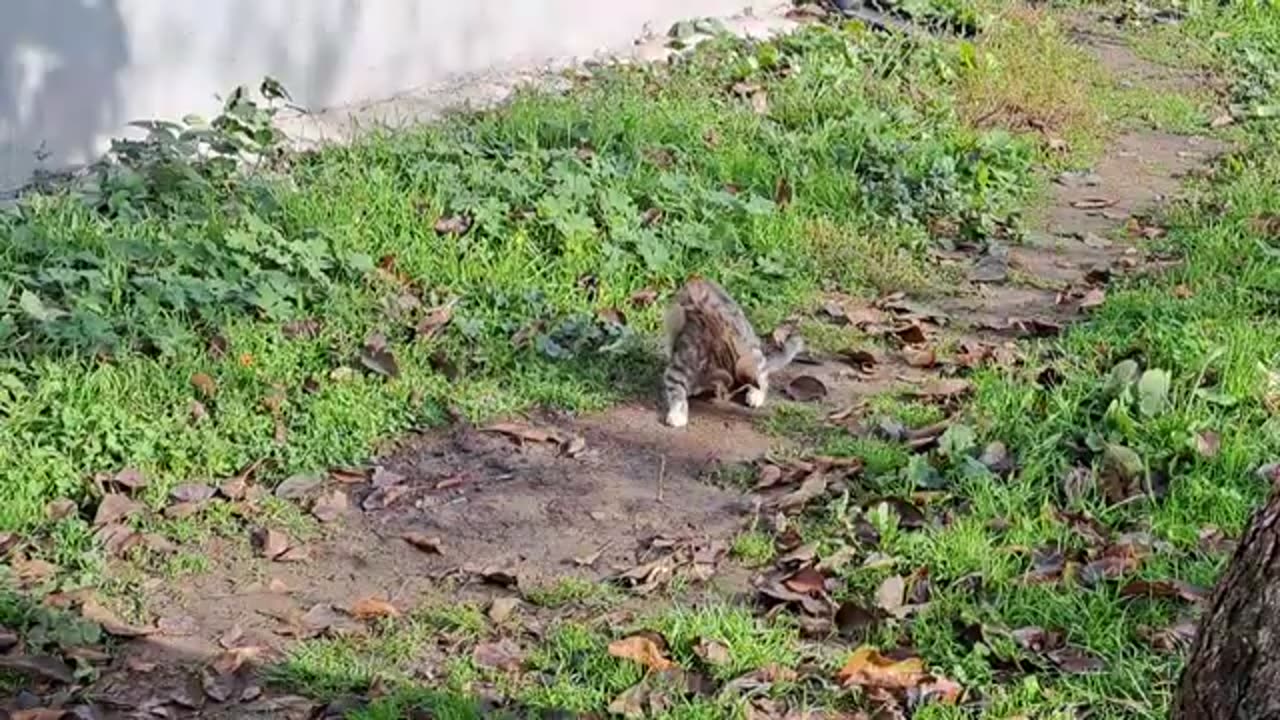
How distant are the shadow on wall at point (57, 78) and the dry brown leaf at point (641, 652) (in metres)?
4.00

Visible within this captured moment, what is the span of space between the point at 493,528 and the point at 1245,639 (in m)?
2.64

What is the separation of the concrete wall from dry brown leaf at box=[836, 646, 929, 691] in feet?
14.6

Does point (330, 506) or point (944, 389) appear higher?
point (944, 389)

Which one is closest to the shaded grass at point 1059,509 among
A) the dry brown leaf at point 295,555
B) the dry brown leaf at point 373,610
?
the dry brown leaf at point 373,610

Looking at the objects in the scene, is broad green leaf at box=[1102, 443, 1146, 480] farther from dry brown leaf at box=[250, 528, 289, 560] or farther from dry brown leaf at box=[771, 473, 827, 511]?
dry brown leaf at box=[250, 528, 289, 560]

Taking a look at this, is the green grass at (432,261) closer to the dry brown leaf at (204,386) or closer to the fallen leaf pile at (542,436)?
the dry brown leaf at (204,386)

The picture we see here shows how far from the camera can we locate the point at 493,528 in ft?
15.4

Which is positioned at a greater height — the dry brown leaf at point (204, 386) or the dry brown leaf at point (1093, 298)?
the dry brown leaf at point (1093, 298)

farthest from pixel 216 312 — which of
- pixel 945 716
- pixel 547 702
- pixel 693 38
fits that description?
pixel 693 38

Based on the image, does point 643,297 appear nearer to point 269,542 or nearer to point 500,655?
point 269,542

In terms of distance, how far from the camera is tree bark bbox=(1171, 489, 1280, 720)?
237 cm

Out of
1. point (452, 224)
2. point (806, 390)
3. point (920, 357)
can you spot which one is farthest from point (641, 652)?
point (452, 224)

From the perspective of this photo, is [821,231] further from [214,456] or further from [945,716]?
[945,716]

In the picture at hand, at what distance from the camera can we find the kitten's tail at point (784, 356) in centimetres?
556
